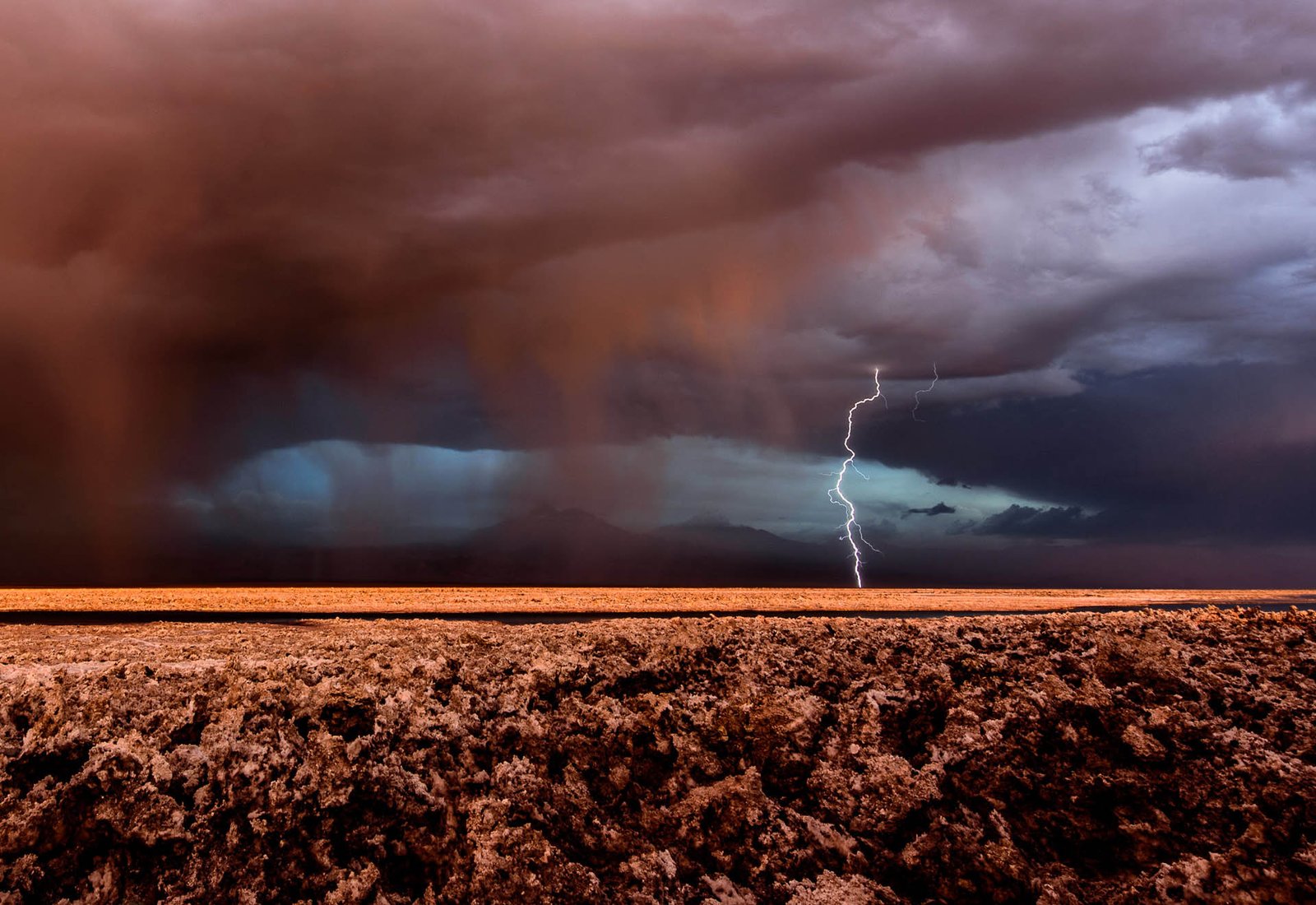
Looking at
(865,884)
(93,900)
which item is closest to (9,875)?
(93,900)

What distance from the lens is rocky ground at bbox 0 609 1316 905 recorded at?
6.66 m

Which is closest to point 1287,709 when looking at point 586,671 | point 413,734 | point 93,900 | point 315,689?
point 586,671

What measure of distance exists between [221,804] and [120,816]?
0.77m

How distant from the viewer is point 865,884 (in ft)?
22.2

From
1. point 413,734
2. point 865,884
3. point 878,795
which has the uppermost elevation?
point 413,734

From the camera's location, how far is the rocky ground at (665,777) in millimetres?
6656

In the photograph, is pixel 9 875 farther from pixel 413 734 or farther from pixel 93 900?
pixel 413 734

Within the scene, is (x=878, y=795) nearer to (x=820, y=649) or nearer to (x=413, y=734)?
(x=820, y=649)

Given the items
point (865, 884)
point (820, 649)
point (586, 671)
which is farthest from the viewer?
point (820, 649)

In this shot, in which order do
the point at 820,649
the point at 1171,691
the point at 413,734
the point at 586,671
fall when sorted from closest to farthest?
1. the point at 413,734
2. the point at 1171,691
3. the point at 586,671
4. the point at 820,649

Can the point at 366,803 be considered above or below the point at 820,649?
below

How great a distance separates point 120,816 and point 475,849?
3052mm

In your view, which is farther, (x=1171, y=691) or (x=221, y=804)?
(x=1171, y=691)

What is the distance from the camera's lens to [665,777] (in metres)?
7.86
